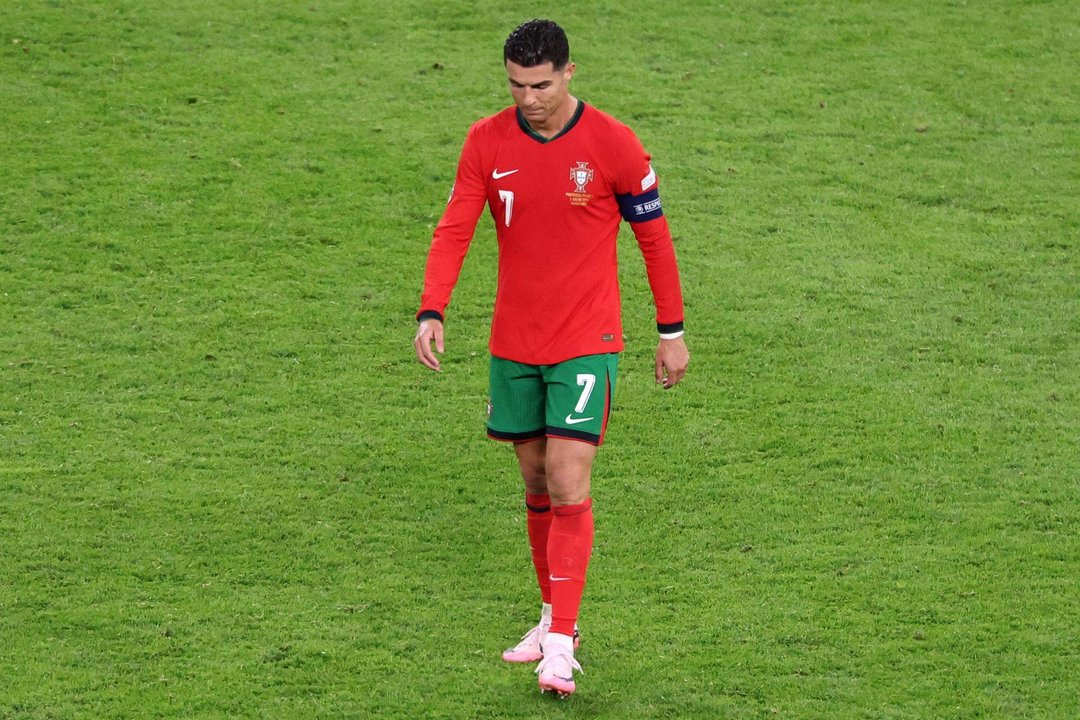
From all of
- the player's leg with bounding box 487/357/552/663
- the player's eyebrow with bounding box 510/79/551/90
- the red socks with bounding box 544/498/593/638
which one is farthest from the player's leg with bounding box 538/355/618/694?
the player's eyebrow with bounding box 510/79/551/90

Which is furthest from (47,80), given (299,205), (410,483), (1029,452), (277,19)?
(1029,452)

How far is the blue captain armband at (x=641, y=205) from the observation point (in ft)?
16.9

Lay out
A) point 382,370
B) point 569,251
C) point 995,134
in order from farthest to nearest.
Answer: point 995,134 → point 382,370 → point 569,251

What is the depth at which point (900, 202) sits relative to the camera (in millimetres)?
9352

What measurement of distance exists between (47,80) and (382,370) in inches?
171

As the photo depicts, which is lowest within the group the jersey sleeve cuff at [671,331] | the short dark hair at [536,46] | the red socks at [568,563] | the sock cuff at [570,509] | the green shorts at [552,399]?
the red socks at [568,563]

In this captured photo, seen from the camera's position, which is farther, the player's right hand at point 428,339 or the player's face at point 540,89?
the player's right hand at point 428,339

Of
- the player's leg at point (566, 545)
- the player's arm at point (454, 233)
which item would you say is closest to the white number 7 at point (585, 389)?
the player's leg at point (566, 545)

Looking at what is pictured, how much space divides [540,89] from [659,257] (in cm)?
72

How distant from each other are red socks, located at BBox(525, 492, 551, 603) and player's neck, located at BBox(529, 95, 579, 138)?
1.32 metres

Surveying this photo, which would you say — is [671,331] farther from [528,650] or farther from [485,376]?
→ [485,376]

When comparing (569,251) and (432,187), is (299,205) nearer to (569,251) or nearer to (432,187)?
(432,187)

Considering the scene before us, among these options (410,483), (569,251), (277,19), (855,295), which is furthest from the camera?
(277,19)

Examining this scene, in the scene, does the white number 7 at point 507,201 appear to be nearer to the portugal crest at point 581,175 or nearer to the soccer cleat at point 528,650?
the portugal crest at point 581,175
